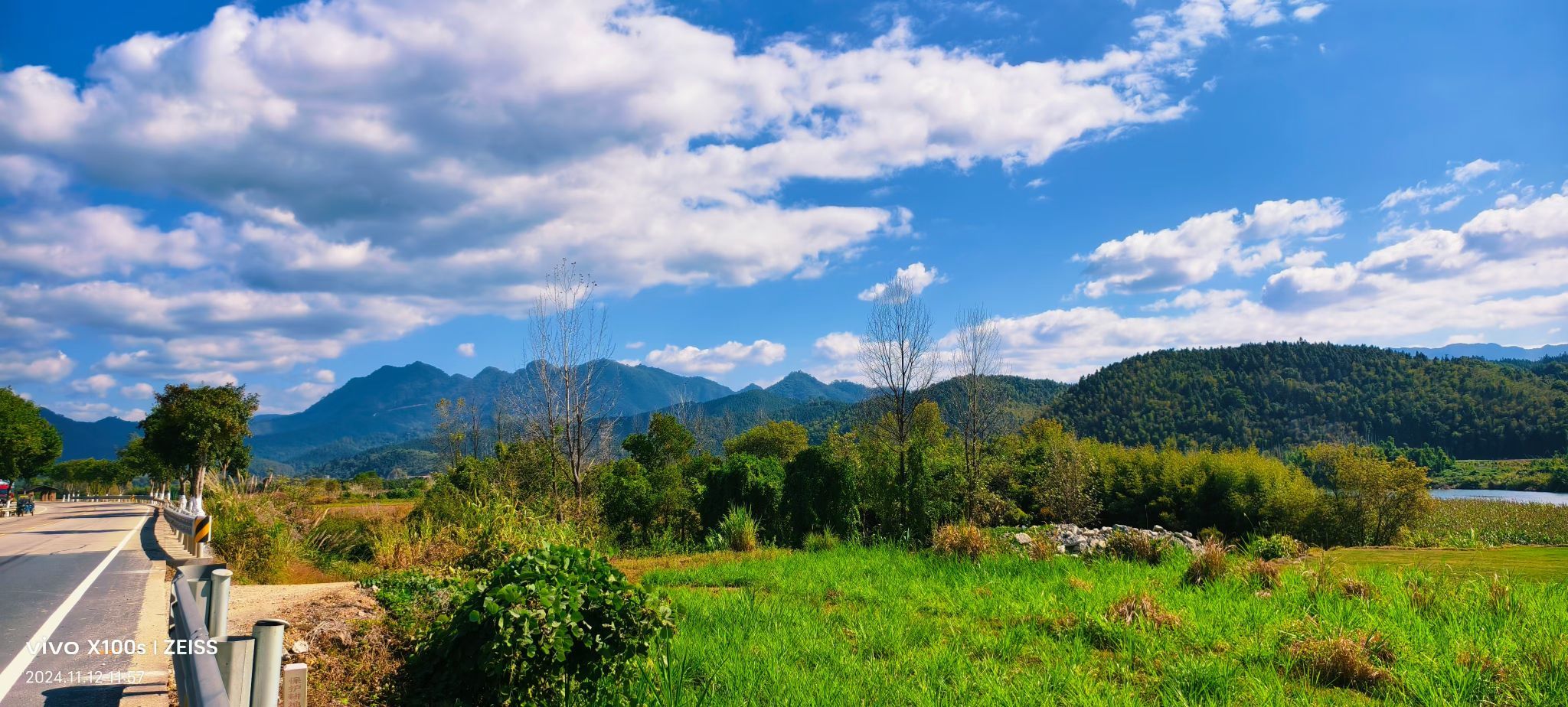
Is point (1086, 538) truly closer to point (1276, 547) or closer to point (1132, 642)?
point (1276, 547)

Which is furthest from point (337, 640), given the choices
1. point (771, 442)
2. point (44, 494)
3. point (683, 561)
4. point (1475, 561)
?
point (44, 494)

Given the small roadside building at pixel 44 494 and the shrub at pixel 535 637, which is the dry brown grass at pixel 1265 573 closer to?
the shrub at pixel 535 637

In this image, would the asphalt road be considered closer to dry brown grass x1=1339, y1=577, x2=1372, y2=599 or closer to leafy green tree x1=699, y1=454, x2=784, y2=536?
dry brown grass x1=1339, y1=577, x2=1372, y2=599

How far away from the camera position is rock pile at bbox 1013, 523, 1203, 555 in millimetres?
10789

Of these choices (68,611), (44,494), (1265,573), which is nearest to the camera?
(1265,573)

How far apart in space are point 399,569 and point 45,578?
18.7 feet

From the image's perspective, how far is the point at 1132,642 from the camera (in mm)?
5578

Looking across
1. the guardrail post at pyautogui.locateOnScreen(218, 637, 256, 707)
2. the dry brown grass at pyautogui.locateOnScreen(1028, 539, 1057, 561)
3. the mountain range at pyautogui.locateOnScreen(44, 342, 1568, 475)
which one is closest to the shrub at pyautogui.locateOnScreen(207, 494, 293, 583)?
the guardrail post at pyautogui.locateOnScreen(218, 637, 256, 707)

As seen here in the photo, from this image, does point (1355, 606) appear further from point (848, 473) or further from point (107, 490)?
point (107, 490)

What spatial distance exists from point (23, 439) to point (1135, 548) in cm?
6221

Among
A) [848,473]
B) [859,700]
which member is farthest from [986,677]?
[848,473]

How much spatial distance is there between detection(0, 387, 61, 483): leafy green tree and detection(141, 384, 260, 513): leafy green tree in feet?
75.8

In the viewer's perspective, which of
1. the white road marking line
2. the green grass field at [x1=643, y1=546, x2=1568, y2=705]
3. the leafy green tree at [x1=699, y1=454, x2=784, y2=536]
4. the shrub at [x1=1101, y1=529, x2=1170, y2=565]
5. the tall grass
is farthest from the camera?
the leafy green tree at [x1=699, y1=454, x2=784, y2=536]

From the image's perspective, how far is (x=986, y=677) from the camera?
4836 mm
